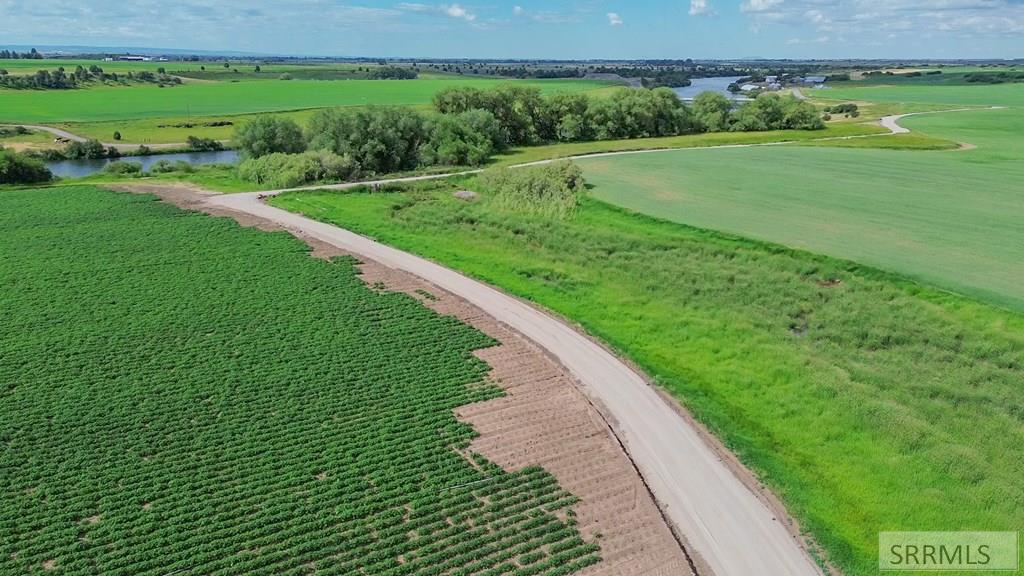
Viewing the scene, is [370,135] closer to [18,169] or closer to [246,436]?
[18,169]

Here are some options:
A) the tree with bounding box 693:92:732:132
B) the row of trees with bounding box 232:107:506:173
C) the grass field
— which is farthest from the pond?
the tree with bounding box 693:92:732:132

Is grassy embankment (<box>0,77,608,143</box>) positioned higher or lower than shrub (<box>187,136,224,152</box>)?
higher

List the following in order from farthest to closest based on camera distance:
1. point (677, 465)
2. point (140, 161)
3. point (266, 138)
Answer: point (140, 161) < point (266, 138) < point (677, 465)

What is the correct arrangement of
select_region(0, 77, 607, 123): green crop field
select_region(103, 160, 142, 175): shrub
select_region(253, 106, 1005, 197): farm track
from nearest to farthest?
select_region(253, 106, 1005, 197): farm track
select_region(103, 160, 142, 175): shrub
select_region(0, 77, 607, 123): green crop field

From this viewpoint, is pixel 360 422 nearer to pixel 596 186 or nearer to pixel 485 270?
pixel 485 270

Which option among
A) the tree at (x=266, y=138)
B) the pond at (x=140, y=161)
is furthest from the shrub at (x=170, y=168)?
the pond at (x=140, y=161)

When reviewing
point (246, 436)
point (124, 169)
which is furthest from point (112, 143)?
point (246, 436)

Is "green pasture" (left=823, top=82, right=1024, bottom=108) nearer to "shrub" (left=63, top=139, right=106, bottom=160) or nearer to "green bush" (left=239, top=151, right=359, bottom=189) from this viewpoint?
"green bush" (left=239, top=151, right=359, bottom=189)
